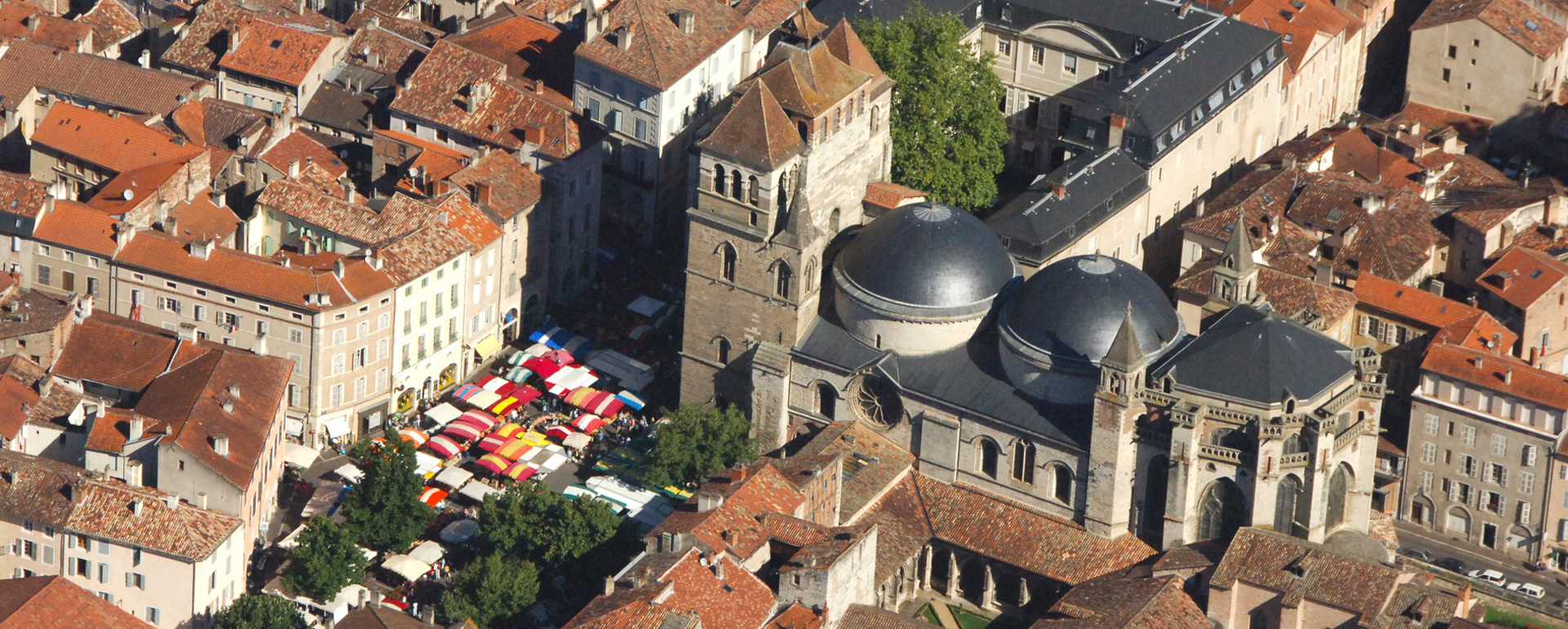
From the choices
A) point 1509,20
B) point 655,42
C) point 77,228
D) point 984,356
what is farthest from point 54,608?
point 1509,20

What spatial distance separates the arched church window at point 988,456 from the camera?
133 meters

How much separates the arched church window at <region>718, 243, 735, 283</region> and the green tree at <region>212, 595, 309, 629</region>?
26.5 meters

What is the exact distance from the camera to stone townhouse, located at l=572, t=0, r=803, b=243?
156875 mm

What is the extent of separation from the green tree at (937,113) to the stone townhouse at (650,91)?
9.50 metres

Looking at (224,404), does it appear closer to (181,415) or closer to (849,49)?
(181,415)

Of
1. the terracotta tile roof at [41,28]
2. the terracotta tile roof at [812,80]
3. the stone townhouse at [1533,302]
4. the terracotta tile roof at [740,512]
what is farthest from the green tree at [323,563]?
the stone townhouse at [1533,302]

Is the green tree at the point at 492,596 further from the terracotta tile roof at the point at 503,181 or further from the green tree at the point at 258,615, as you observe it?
the terracotta tile roof at the point at 503,181

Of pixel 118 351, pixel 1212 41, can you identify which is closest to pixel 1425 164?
pixel 1212 41

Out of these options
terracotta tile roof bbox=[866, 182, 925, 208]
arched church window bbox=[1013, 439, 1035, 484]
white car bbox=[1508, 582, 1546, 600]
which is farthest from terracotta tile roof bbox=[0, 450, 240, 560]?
white car bbox=[1508, 582, 1546, 600]

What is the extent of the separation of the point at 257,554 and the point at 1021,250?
39223 millimetres

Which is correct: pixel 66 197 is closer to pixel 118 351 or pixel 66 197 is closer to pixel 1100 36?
pixel 118 351

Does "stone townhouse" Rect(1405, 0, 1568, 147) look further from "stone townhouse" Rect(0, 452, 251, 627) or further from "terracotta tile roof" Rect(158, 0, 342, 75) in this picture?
"stone townhouse" Rect(0, 452, 251, 627)

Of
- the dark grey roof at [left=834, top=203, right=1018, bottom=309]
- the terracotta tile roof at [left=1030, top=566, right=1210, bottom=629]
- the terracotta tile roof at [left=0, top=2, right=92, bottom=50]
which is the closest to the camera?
the terracotta tile roof at [left=1030, top=566, right=1210, bottom=629]

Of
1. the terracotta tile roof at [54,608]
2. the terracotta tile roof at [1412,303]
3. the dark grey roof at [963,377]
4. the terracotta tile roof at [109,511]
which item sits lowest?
the terracotta tile roof at [54,608]
